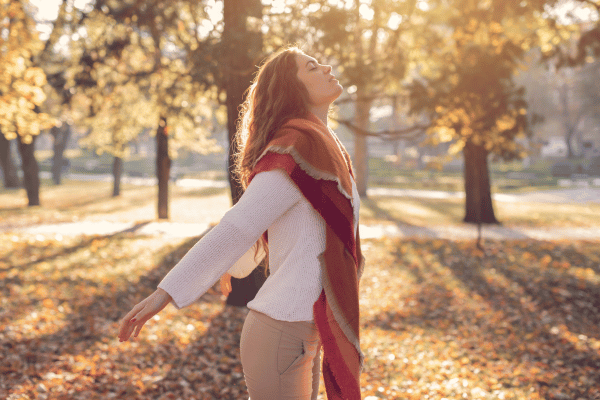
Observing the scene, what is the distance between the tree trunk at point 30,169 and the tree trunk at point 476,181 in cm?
1598

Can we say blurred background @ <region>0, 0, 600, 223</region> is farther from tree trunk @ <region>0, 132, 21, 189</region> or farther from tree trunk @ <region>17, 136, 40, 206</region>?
tree trunk @ <region>0, 132, 21, 189</region>

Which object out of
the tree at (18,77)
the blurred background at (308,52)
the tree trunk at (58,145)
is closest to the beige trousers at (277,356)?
the blurred background at (308,52)

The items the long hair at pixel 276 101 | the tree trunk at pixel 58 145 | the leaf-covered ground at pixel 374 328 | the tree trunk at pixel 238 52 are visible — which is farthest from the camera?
the tree trunk at pixel 58 145

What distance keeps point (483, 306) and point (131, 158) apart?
60107 millimetres

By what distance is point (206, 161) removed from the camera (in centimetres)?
6494

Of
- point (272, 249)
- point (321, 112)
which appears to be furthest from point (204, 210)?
point (272, 249)

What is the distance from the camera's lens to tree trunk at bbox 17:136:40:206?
19.1 meters

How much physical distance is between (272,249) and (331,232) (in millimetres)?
243

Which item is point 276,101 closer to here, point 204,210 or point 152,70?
point 152,70

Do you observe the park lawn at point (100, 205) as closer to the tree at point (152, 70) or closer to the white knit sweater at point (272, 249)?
the tree at point (152, 70)

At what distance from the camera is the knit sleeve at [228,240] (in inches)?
67.9

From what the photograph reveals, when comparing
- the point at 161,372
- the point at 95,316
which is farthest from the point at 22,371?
the point at 95,316

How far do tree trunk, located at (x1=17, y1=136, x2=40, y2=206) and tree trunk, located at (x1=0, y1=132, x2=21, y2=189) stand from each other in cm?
975

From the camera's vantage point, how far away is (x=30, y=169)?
64.2 ft
